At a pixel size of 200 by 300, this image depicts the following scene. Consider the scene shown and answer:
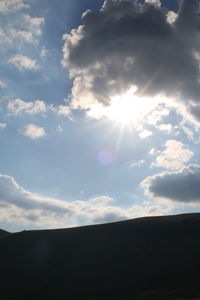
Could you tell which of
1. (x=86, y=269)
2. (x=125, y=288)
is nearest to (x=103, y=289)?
(x=125, y=288)

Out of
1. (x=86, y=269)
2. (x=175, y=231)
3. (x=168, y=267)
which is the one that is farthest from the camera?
(x=175, y=231)

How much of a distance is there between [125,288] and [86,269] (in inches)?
743

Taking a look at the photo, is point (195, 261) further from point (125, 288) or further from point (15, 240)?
point (15, 240)

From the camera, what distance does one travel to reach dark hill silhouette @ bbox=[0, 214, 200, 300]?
6756 cm

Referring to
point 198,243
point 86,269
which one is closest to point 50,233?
point 86,269

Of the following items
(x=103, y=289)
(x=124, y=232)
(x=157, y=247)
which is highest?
(x=124, y=232)

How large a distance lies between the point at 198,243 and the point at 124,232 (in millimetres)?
27713

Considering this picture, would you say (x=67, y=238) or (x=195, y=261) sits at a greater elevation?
(x=67, y=238)

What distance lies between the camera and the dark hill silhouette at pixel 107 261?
67.6m

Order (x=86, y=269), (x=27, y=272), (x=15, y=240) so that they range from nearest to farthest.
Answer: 1. (x=86, y=269)
2. (x=27, y=272)
3. (x=15, y=240)

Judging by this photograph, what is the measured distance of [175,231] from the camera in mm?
101375

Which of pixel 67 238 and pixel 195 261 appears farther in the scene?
pixel 67 238

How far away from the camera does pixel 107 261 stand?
87312 millimetres

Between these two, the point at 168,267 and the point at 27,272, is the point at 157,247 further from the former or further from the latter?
the point at 27,272
